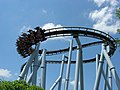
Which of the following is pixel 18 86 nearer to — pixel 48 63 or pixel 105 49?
pixel 105 49

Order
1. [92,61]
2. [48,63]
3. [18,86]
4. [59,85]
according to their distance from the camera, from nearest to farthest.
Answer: [18,86] → [59,85] → [92,61] → [48,63]

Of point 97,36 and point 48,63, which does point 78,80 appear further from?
point 48,63

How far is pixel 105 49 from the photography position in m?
28.8

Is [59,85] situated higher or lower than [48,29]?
lower

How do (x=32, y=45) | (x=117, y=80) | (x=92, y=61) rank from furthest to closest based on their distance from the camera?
(x=92, y=61), (x=32, y=45), (x=117, y=80)

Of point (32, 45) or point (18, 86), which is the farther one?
point (32, 45)

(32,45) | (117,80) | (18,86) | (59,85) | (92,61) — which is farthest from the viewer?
(92,61)

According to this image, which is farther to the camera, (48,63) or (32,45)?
(48,63)

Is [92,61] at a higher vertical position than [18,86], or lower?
higher

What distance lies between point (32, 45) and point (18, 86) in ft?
31.0

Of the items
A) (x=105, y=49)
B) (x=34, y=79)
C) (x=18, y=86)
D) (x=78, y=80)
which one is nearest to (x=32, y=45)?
(x=34, y=79)

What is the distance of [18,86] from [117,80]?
10629 mm

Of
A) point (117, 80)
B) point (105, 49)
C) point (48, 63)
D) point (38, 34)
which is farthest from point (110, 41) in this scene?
point (48, 63)

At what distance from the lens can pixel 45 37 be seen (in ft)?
92.5
